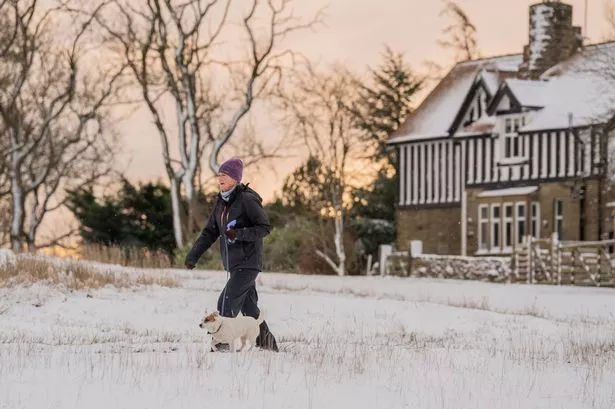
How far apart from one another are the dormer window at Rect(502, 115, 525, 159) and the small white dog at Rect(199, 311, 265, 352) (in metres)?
37.5

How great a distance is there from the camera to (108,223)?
183 feet

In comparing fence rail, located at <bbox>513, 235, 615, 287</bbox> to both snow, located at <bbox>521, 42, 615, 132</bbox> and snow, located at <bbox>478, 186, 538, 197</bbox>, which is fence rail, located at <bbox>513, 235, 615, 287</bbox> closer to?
snow, located at <bbox>521, 42, 615, 132</bbox>

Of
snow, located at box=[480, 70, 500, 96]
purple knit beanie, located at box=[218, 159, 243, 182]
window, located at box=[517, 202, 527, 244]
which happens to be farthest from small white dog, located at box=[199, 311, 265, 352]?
snow, located at box=[480, 70, 500, 96]

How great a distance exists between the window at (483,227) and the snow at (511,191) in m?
0.53

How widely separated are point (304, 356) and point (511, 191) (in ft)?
121

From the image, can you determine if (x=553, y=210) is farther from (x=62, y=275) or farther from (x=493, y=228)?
(x=62, y=275)

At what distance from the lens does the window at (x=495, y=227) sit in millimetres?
50906

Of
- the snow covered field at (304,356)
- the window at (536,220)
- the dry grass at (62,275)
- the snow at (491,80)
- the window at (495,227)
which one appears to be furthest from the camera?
the snow at (491,80)

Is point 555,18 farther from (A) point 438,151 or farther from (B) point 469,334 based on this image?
(B) point 469,334

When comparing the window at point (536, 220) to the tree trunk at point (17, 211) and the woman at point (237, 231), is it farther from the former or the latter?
the woman at point (237, 231)

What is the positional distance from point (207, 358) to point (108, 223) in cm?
4317

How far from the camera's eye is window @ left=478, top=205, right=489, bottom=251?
169 ft

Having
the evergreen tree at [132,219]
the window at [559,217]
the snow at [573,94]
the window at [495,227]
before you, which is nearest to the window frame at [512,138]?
the snow at [573,94]

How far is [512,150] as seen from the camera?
51.1 m
